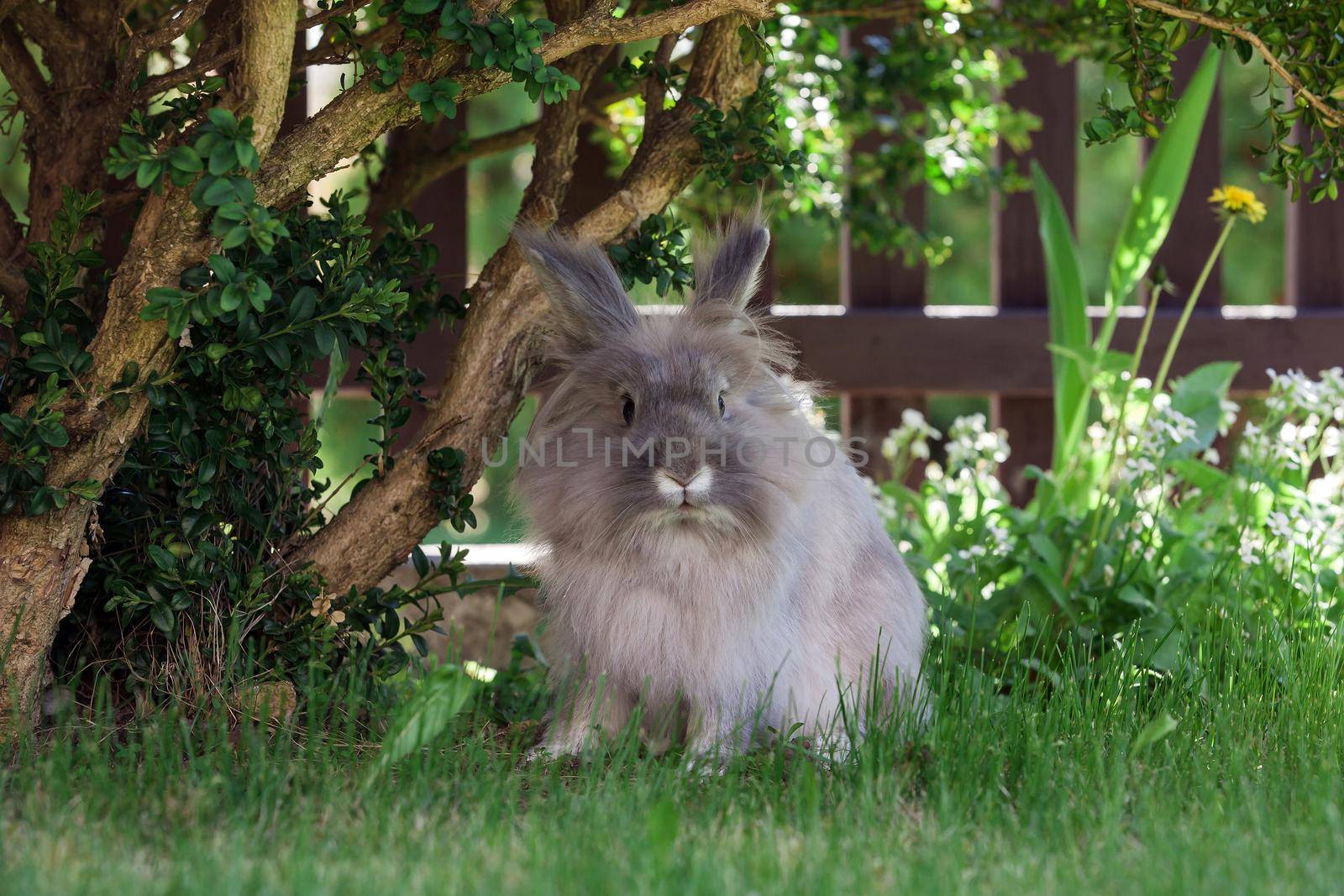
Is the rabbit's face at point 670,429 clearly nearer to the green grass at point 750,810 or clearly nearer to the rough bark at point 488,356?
the rough bark at point 488,356

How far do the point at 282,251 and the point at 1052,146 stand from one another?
2.99 m

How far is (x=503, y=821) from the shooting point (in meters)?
2.12

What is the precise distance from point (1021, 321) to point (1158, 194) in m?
0.76

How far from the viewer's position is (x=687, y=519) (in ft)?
8.04

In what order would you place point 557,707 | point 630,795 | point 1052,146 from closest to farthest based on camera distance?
point 630,795 → point 557,707 → point 1052,146

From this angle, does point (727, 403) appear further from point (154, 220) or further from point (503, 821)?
point (154, 220)

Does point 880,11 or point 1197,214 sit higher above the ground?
point 880,11

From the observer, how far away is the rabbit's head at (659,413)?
2416 mm

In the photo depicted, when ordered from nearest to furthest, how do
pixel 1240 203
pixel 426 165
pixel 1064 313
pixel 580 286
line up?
1. pixel 580 286
2. pixel 1240 203
3. pixel 426 165
4. pixel 1064 313

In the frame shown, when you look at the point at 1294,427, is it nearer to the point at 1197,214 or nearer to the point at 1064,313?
the point at 1064,313

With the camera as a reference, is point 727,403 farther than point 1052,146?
No

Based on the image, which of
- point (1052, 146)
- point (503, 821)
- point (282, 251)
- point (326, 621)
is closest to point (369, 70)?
point (282, 251)

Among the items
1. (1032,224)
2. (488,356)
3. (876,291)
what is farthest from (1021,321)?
(488,356)

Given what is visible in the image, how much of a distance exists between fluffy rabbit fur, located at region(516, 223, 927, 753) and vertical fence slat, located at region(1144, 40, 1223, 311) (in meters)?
2.44
